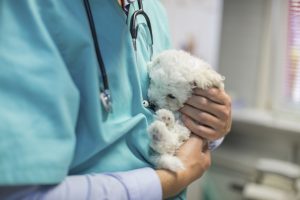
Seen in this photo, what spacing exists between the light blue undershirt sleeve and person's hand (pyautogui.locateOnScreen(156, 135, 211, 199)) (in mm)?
→ 27

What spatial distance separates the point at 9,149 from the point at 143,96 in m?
0.33

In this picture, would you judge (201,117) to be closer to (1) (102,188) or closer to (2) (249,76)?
(1) (102,188)

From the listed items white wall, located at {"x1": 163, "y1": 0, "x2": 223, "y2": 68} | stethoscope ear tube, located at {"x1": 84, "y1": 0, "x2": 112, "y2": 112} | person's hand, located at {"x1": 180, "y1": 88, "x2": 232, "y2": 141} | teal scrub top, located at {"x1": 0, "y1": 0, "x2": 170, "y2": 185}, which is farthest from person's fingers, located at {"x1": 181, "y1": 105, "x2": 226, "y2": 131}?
white wall, located at {"x1": 163, "y1": 0, "x2": 223, "y2": 68}

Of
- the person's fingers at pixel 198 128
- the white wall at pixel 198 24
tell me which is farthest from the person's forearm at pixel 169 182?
the white wall at pixel 198 24

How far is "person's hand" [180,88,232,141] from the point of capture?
0.81 metres

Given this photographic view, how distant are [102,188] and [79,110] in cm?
14

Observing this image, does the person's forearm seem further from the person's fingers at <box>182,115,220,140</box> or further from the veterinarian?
the person's fingers at <box>182,115,220,140</box>

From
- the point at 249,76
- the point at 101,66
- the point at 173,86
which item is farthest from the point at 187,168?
the point at 249,76

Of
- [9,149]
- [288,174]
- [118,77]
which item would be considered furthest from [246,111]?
[9,149]

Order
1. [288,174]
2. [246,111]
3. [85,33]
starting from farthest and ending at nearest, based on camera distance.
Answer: [246,111]
[288,174]
[85,33]

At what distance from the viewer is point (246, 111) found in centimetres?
254

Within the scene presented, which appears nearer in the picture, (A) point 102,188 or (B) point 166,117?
(A) point 102,188

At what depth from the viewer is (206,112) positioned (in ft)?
2.67

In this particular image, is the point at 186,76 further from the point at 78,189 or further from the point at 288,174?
the point at 288,174
